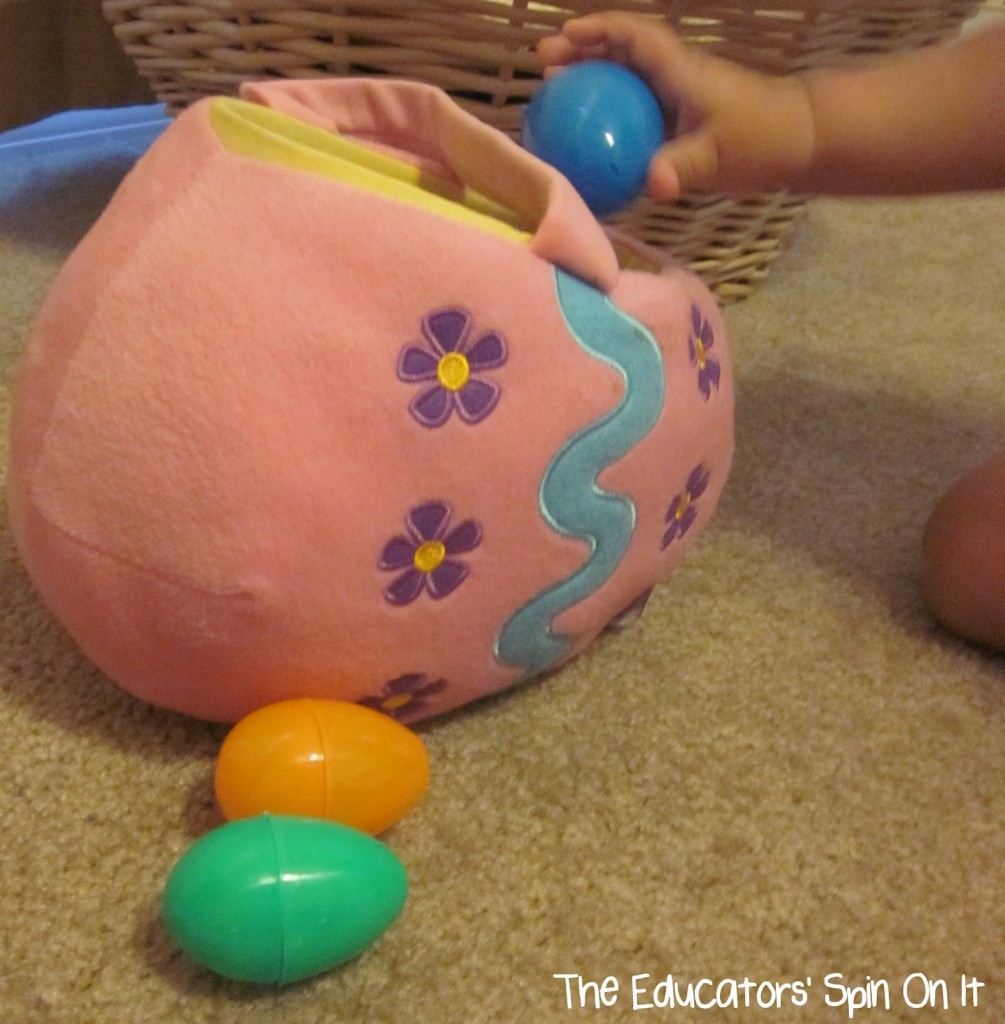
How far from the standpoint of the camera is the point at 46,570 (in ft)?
1.56

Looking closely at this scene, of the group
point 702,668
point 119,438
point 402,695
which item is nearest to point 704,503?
point 702,668

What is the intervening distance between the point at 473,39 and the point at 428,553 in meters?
0.49

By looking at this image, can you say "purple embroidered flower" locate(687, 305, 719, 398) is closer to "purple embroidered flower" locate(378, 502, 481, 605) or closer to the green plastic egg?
"purple embroidered flower" locate(378, 502, 481, 605)

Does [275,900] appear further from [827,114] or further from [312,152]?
[827,114]

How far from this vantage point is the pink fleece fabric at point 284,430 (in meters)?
0.43

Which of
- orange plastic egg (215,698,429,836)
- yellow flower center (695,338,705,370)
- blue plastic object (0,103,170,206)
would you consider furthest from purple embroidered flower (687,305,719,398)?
blue plastic object (0,103,170,206)

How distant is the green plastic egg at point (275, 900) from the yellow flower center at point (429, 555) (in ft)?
0.38

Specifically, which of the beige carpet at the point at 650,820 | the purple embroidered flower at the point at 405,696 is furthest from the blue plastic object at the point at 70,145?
the purple embroidered flower at the point at 405,696

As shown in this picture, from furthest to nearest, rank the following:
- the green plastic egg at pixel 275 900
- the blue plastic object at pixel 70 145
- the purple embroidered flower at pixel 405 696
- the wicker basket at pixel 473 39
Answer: the blue plastic object at pixel 70 145, the wicker basket at pixel 473 39, the purple embroidered flower at pixel 405 696, the green plastic egg at pixel 275 900

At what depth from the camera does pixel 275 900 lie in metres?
0.40

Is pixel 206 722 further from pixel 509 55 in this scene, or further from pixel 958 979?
pixel 509 55

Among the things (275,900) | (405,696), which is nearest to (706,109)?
(405,696)

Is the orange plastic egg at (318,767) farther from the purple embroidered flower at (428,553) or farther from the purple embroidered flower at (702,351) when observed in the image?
the purple embroidered flower at (702,351)

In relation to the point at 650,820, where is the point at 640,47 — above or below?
above
